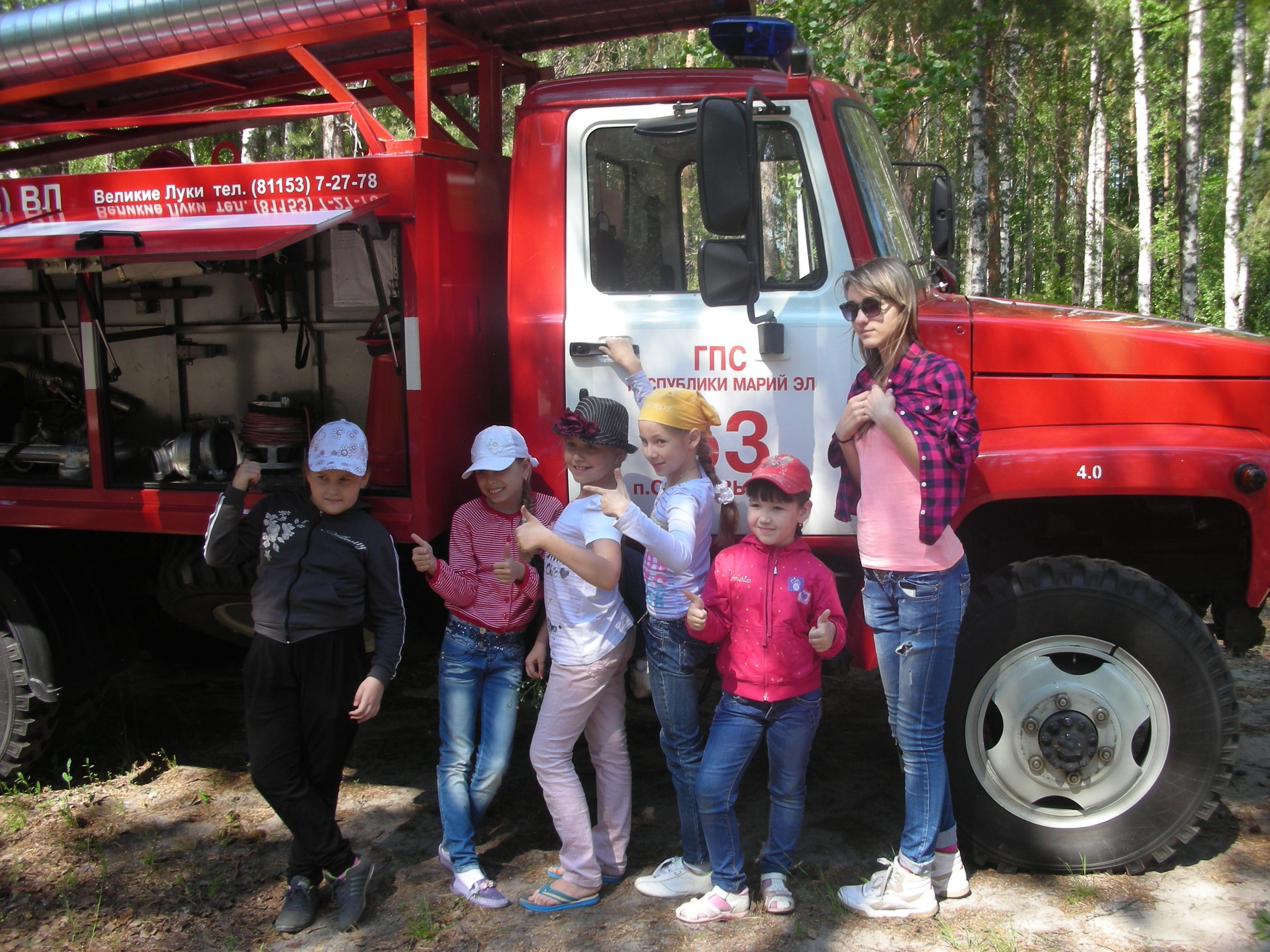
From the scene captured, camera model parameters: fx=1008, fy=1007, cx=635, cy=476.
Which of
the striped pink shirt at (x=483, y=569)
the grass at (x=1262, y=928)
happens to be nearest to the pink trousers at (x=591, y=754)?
the striped pink shirt at (x=483, y=569)

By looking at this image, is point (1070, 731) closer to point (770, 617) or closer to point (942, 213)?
point (770, 617)

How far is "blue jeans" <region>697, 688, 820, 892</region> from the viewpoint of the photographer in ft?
10.0

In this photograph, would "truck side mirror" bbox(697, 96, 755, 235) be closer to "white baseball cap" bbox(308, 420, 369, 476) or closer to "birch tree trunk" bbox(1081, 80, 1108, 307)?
"white baseball cap" bbox(308, 420, 369, 476)

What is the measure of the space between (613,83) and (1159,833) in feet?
10.0

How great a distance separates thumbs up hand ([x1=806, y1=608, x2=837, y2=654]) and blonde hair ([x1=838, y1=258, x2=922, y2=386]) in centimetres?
71

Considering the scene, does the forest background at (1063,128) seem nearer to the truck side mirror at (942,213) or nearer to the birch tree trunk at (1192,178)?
the birch tree trunk at (1192,178)

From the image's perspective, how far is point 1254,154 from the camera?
18.8m

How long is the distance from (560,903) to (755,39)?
2.98 meters

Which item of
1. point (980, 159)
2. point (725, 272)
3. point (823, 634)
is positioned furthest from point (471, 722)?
point (980, 159)

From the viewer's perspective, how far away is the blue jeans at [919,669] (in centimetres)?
293

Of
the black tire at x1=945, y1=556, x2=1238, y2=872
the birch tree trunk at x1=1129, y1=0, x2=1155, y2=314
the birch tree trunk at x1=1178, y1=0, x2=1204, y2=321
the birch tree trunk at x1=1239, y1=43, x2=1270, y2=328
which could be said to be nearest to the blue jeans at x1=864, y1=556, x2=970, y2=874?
the black tire at x1=945, y1=556, x2=1238, y2=872

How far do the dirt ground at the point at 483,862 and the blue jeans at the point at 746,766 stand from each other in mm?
214

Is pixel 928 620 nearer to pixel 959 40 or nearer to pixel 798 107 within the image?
pixel 798 107

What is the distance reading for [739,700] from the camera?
10.1 ft
